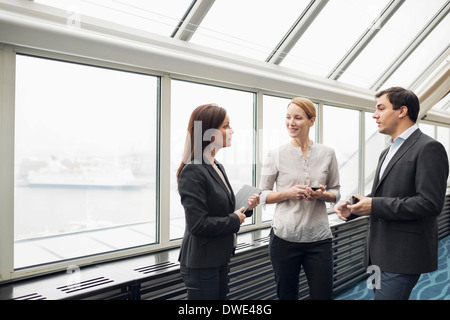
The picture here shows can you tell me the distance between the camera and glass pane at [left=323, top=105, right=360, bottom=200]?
401 cm

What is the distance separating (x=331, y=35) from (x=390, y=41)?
870 millimetres

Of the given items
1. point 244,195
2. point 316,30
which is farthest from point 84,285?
point 316,30

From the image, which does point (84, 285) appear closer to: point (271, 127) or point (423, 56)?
point (271, 127)

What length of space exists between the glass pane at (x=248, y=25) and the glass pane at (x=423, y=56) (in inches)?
79.3

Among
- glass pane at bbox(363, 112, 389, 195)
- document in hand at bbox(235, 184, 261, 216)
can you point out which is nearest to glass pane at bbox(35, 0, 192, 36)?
document in hand at bbox(235, 184, 261, 216)

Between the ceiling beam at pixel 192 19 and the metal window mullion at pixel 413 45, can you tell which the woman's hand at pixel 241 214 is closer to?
the ceiling beam at pixel 192 19

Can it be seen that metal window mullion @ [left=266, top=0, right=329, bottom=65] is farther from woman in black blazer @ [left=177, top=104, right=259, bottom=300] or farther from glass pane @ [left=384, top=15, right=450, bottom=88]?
glass pane @ [left=384, top=15, right=450, bottom=88]

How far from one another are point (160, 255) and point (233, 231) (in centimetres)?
100

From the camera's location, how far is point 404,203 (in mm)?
1490

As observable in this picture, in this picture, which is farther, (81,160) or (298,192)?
(81,160)

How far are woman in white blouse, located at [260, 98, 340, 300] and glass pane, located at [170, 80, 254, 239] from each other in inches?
30.5
